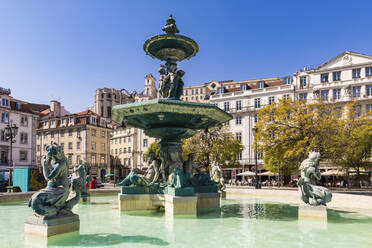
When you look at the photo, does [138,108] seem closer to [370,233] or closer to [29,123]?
[370,233]

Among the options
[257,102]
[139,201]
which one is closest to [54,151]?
[139,201]

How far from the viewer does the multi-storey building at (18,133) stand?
47.4 meters

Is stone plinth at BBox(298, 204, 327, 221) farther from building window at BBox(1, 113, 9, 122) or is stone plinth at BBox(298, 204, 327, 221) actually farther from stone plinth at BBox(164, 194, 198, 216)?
building window at BBox(1, 113, 9, 122)

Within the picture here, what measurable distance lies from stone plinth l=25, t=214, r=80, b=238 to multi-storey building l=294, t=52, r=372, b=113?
149ft

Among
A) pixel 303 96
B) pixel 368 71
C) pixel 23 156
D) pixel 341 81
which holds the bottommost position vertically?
pixel 23 156

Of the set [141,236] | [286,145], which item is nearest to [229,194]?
[286,145]

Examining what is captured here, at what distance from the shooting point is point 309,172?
32.0 ft

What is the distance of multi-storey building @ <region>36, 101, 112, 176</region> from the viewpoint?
68.2 m

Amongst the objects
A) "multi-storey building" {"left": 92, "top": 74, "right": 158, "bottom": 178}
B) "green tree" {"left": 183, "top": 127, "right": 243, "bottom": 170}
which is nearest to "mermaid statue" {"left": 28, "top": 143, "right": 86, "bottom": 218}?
"green tree" {"left": 183, "top": 127, "right": 243, "bottom": 170}

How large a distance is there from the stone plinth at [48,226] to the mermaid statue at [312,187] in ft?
22.0

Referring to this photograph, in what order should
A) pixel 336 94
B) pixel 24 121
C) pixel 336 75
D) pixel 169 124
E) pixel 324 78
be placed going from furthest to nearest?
pixel 24 121, pixel 324 78, pixel 336 75, pixel 336 94, pixel 169 124

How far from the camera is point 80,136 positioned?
6819 cm

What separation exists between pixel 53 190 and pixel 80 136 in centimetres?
6433

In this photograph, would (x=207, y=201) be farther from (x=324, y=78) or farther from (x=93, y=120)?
(x=93, y=120)
